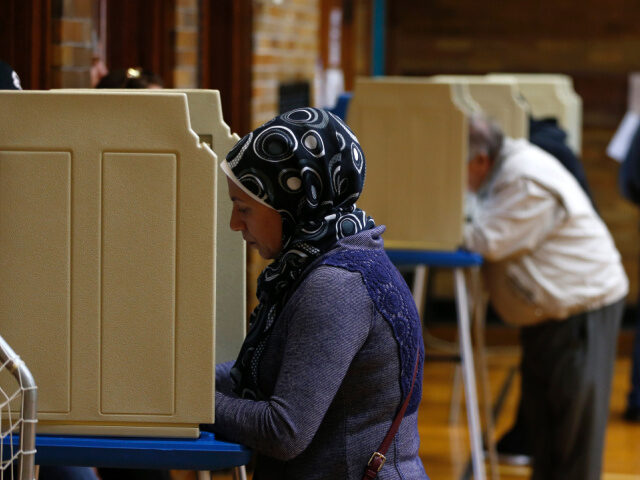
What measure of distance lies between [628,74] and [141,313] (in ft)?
19.8

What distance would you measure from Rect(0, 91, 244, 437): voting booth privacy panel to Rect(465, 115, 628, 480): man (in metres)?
2.13

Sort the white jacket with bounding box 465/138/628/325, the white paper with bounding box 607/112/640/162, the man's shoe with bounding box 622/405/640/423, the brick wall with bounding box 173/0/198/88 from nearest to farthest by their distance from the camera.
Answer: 1. the brick wall with bounding box 173/0/198/88
2. the white jacket with bounding box 465/138/628/325
3. the man's shoe with bounding box 622/405/640/423
4. the white paper with bounding box 607/112/640/162

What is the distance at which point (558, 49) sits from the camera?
7.12 metres

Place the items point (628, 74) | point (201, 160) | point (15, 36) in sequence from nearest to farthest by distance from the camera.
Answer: point (201, 160) < point (15, 36) < point (628, 74)

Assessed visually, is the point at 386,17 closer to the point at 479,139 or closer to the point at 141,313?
the point at 479,139

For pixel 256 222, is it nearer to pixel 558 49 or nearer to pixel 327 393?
pixel 327 393

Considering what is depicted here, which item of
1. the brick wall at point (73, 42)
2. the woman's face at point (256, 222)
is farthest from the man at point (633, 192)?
the woman's face at point (256, 222)

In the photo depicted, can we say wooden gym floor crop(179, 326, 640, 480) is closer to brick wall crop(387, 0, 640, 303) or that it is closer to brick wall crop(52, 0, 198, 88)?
brick wall crop(387, 0, 640, 303)

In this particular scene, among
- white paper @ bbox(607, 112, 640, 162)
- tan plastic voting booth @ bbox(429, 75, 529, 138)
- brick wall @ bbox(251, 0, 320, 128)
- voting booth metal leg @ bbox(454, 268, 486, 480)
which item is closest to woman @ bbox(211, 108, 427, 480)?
voting booth metal leg @ bbox(454, 268, 486, 480)

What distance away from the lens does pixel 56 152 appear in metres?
1.56

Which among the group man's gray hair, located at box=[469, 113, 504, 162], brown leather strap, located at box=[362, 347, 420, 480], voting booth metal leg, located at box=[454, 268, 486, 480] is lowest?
voting booth metal leg, located at box=[454, 268, 486, 480]

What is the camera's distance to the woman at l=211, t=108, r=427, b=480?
1.65 metres

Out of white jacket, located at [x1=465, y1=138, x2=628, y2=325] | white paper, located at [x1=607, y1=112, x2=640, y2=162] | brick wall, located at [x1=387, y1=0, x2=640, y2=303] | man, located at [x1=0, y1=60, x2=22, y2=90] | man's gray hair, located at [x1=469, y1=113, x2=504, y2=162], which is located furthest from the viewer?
brick wall, located at [x1=387, y1=0, x2=640, y2=303]

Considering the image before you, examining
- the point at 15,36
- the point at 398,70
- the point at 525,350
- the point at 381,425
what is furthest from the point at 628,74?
the point at 381,425
